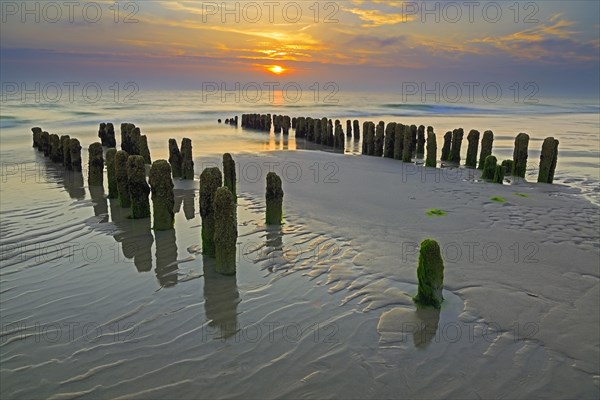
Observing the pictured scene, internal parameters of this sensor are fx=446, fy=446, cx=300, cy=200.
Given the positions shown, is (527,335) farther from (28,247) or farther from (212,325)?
(28,247)

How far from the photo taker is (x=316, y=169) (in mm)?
14414

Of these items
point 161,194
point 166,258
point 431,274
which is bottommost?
point 166,258

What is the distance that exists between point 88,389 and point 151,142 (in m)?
→ 21.4

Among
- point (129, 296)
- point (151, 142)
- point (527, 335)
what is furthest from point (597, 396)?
point (151, 142)

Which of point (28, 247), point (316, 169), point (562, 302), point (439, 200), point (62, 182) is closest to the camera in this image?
point (562, 302)

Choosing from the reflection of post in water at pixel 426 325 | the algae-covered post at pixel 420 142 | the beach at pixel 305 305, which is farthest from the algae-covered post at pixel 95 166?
the algae-covered post at pixel 420 142

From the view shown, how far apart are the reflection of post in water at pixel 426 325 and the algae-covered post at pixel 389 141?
485 inches

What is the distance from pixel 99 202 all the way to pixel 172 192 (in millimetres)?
3045

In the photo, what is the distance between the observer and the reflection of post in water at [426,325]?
478 centimetres

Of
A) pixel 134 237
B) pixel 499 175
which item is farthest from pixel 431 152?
pixel 134 237

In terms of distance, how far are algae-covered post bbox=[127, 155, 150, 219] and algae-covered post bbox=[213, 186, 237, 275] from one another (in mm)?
3220

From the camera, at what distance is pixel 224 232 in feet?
20.6

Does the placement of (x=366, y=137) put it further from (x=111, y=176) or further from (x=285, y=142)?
(x=111, y=176)

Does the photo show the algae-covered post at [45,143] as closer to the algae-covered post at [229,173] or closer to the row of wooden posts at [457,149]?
the algae-covered post at [229,173]
